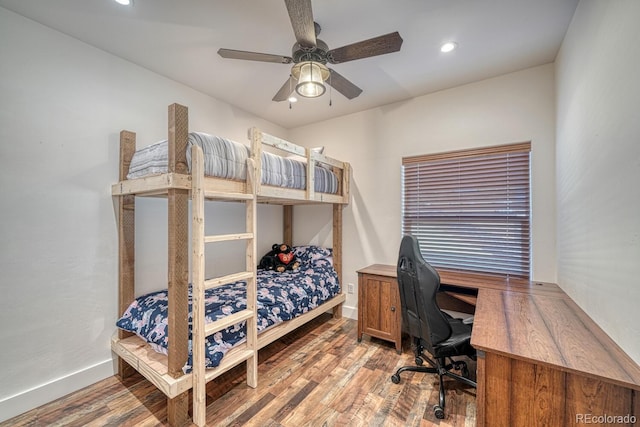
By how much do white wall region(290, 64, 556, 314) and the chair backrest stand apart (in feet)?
4.03

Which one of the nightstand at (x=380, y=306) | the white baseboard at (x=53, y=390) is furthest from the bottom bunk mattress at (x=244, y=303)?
the nightstand at (x=380, y=306)

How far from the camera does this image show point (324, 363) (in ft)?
7.79

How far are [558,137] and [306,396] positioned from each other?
2981 millimetres

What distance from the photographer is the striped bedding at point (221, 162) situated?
1794 mm

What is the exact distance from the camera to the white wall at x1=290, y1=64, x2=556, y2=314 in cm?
238

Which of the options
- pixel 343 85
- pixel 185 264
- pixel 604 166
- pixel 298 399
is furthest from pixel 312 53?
pixel 298 399

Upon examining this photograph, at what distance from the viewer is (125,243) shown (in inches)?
87.4

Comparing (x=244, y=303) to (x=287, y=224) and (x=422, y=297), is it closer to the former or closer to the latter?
(x=422, y=297)

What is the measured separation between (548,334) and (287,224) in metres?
3.22

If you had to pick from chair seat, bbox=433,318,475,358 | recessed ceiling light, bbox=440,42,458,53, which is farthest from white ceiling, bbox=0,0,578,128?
chair seat, bbox=433,318,475,358

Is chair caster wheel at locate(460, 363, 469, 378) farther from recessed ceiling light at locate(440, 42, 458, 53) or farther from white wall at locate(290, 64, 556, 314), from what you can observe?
recessed ceiling light at locate(440, 42, 458, 53)

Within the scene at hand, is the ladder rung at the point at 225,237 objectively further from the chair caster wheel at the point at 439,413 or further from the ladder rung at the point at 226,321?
the chair caster wheel at the point at 439,413

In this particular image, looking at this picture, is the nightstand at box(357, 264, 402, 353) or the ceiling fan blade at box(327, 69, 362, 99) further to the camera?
the nightstand at box(357, 264, 402, 353)

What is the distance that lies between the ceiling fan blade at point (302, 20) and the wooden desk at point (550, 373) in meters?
1.84
